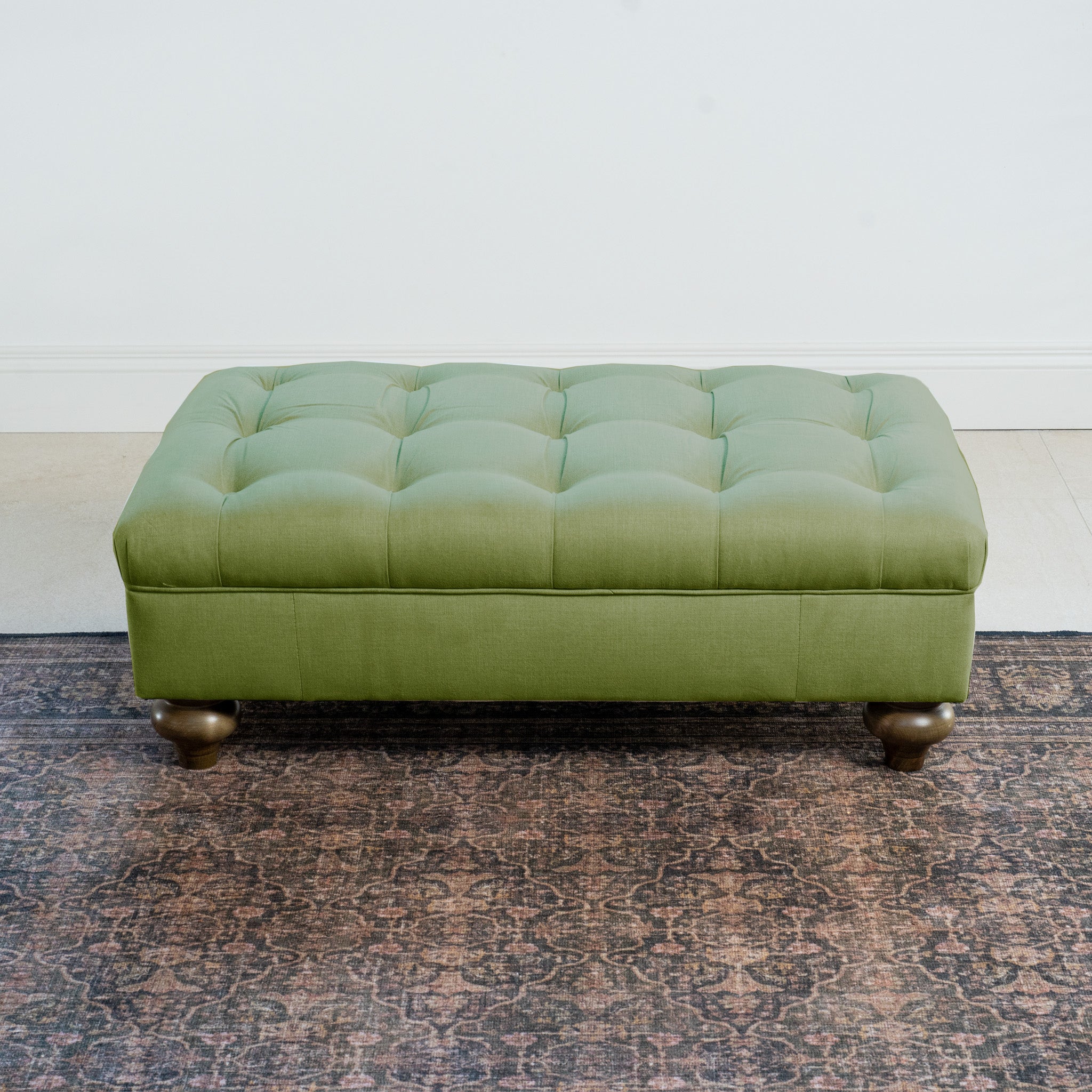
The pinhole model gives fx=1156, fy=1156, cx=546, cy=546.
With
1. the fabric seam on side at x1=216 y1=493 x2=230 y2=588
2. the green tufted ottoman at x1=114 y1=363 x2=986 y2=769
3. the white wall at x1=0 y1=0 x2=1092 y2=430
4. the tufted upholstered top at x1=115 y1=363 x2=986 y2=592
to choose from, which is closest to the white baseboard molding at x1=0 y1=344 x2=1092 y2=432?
the white wall at x1=0 y1=0 x2=1092 y2=430

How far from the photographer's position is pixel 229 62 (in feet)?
8.55

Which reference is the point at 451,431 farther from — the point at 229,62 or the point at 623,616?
the point at 229,62

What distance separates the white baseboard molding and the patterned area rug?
116cm

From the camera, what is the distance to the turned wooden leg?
5.32 feet

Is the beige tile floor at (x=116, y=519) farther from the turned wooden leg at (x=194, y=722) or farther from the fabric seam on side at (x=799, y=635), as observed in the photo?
the fabric seam on side at (x=799, y=635)

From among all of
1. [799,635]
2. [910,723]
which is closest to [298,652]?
[799,635]

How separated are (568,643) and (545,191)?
1.51m

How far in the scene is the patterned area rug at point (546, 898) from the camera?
1.25 metres

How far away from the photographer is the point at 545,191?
2.71 m

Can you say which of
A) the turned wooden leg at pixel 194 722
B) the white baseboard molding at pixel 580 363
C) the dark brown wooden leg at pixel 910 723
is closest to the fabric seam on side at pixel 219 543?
the turned wooden leg at pixel 194 722

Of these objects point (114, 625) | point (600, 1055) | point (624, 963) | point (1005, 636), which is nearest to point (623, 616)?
point (624, 963)

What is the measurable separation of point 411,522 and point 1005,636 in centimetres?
110

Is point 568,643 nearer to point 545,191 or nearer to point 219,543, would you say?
point 219,543

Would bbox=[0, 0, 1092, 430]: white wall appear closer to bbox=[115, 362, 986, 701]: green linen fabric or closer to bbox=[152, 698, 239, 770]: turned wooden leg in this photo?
bbox=[115, 362, 986, 701]: green linen fabric
